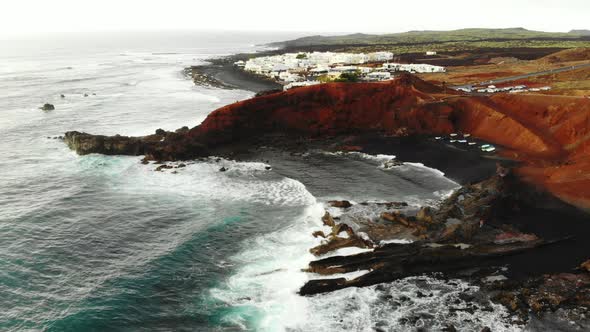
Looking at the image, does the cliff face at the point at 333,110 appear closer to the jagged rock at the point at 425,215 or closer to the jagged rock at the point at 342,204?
the jagged rock at the point at 342,204

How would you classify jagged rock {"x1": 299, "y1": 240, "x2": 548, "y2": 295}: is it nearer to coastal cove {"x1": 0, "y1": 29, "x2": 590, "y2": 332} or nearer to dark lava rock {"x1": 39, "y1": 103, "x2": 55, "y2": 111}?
coastal cove {"x1": 0, "y1": 29, "x2": 590, "y2": 332}

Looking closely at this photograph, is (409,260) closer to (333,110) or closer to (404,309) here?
(404,309)

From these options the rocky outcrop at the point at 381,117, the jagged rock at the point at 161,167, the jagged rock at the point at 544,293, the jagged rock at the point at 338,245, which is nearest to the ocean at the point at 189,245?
the jagged rock at the point at 338,245

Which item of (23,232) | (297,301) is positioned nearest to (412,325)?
(297,301)

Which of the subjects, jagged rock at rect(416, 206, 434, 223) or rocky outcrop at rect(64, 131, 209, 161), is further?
rocky outcrop at rect(64, 131, 209, 161)

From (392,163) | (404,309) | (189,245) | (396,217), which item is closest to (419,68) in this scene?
(392,163)

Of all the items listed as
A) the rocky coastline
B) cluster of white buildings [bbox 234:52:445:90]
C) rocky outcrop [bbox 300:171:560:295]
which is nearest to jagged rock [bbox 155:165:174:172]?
the rocky coastline

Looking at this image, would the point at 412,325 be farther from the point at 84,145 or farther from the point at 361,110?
the point at 84,145
